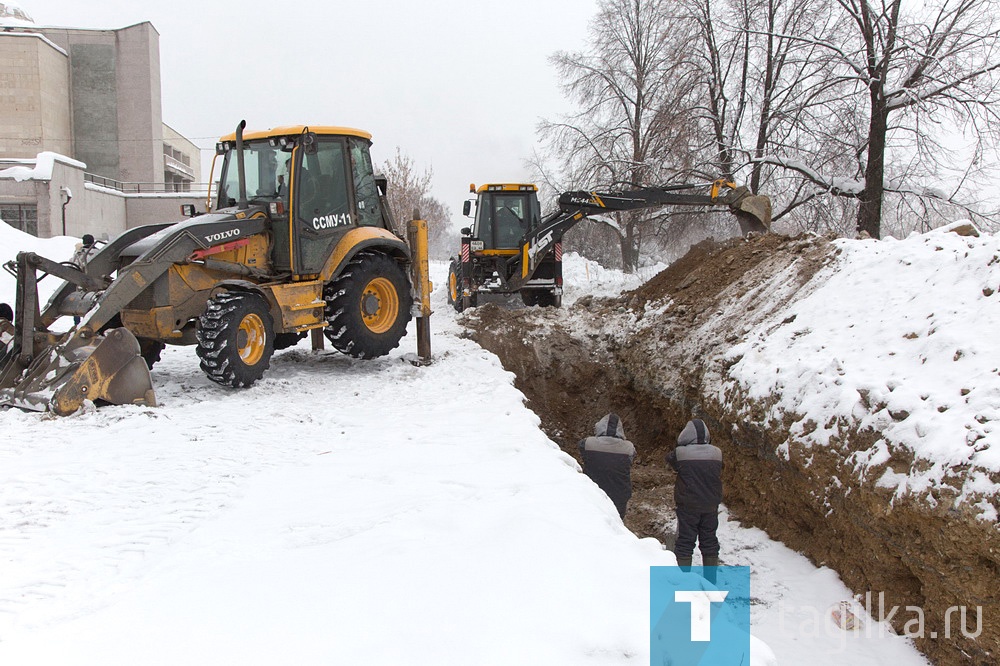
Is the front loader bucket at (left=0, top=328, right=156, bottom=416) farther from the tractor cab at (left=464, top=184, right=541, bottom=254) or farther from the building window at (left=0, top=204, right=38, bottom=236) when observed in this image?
the building window at (left=0, top=204, right=38, bottom=236)

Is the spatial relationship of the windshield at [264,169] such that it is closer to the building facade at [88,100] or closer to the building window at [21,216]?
the building window at [21,216]

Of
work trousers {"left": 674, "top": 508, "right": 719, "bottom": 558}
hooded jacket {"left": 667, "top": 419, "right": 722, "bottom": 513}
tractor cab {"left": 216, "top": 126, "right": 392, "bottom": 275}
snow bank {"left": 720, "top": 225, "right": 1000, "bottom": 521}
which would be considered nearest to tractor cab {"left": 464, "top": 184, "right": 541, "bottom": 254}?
tractor cab {"left": 216, "top": 126, "right": 392, "bottom": 275}

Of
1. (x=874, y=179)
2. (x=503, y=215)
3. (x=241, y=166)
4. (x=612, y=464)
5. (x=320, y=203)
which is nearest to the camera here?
(x=612, y=464)

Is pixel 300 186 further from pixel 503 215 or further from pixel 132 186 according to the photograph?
pixel 132 186

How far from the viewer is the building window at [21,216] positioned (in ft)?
88.4

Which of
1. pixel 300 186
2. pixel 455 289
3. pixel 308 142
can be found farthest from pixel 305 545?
pixel 455 289

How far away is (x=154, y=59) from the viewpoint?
40281 millimetres

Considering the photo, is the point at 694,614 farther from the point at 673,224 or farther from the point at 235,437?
the point at 673,224

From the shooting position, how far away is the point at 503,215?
53.5 ft

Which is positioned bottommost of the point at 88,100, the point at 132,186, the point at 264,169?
the point at 264,169

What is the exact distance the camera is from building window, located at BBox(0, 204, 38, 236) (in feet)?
88.4

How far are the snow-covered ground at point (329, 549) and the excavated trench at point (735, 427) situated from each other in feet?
1.22

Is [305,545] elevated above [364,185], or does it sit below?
below

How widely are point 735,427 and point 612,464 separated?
1.75 meters
